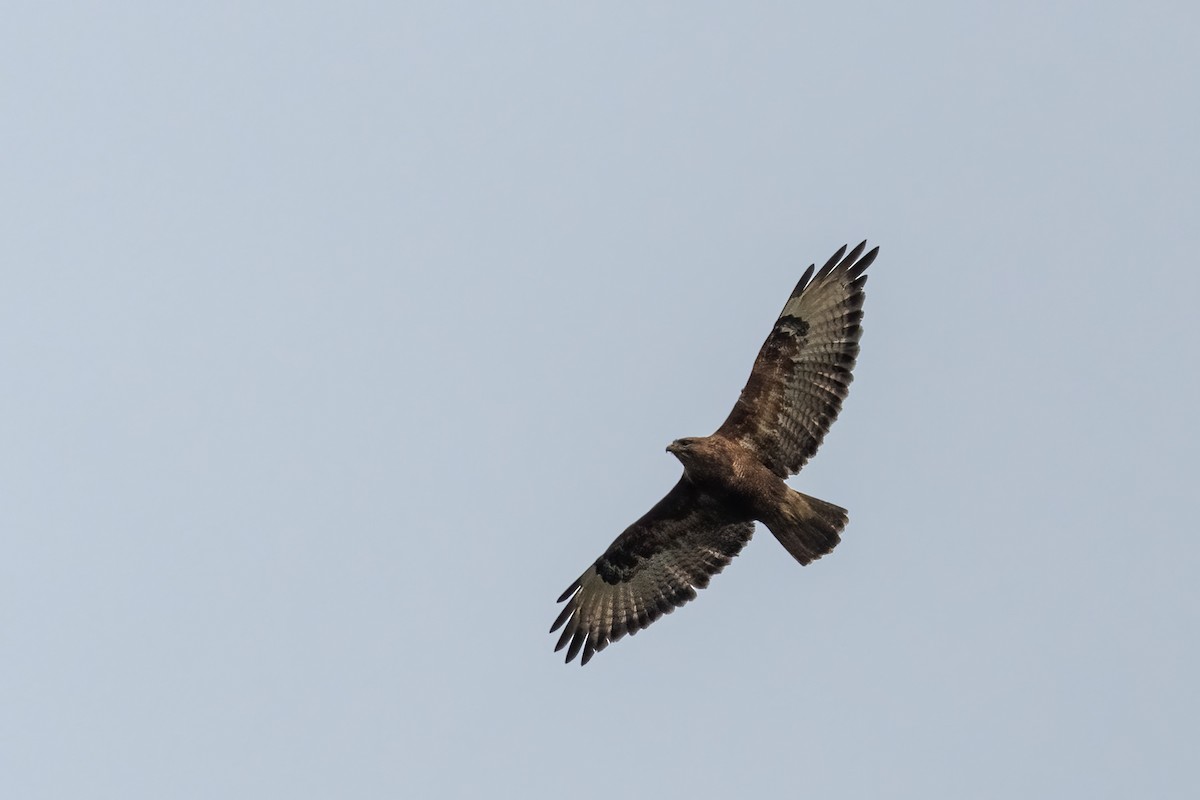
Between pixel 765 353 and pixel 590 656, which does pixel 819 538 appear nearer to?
pixel 765 353

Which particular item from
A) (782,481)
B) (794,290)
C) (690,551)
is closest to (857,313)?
(794,290)

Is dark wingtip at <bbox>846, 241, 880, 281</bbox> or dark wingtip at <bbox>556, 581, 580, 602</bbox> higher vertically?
dark wingtip at <bbox>846, 241, 880, 281</bbox>

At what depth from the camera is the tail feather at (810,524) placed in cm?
1620

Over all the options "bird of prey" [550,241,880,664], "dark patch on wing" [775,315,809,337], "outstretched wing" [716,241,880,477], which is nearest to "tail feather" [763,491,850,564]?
"bird of prey" [550,241,880,664]

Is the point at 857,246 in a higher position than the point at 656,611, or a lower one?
higher

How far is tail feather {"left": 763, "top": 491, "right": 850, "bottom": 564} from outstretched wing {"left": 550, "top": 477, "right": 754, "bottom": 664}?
2.69 feet

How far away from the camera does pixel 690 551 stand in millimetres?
17297

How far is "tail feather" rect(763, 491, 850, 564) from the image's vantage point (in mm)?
16203

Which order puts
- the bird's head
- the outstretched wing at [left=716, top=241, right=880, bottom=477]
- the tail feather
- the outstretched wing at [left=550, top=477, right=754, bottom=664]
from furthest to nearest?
the outstretched wing at [left=550, top=477, right=754, bottom=664]
the outstretched wing at [left=716, top=241, right=880, bottom=477]
the tail feather
the bird's head

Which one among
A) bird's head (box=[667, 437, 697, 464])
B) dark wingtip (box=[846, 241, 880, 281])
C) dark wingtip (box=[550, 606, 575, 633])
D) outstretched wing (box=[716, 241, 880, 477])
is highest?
dark wingtip (box=[846, 241, 880, 281])

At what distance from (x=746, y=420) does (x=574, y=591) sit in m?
2.87

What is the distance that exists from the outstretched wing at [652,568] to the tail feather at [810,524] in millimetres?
820

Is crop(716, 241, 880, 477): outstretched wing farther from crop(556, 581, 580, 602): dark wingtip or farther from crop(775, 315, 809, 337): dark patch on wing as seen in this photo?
crop(556, 581, 580, 602): dark wingtip

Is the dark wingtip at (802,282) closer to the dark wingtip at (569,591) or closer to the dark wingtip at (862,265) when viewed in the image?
the dark wingtip at (862,265)
